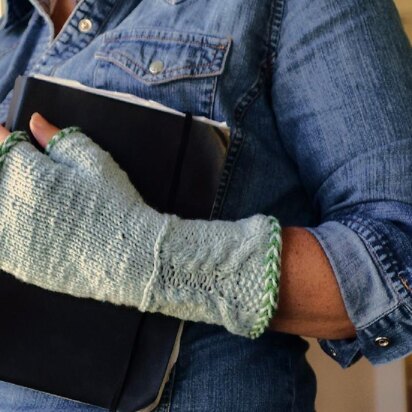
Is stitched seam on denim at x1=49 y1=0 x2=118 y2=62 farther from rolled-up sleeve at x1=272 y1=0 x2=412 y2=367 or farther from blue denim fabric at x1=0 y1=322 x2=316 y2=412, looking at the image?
blue denim fabric at x1=0 y1=322 x2=316 y2=412

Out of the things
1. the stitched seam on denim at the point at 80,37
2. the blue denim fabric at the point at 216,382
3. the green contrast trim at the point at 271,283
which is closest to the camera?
the green contrast trim at the point at 271,283

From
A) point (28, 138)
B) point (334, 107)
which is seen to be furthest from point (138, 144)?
point (334, 107)

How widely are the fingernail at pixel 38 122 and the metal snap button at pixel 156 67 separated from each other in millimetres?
145

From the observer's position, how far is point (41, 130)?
566mm

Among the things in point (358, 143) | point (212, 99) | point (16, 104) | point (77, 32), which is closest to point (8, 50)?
point (77, 32)

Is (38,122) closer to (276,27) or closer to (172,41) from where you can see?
(172,41)

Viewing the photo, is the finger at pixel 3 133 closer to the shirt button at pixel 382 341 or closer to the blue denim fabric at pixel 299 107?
the blue denim fabric at pixel 299 107

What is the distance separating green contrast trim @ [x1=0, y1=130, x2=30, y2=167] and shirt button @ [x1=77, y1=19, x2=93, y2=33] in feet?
0.74

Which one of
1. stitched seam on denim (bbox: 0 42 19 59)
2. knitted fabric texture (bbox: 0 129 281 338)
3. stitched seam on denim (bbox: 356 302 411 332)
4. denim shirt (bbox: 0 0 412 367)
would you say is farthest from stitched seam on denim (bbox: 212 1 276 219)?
stitched seam on denim (bbox: 0 42 19 59)

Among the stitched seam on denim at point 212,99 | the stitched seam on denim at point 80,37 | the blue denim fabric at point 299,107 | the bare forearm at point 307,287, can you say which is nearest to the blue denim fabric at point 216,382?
the blue denim fabric at point 299,107

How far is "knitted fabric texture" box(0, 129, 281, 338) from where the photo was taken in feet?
1.66

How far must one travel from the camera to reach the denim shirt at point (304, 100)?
0.54 m

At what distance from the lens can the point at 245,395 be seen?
619 millimetres

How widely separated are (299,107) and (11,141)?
31 cm
